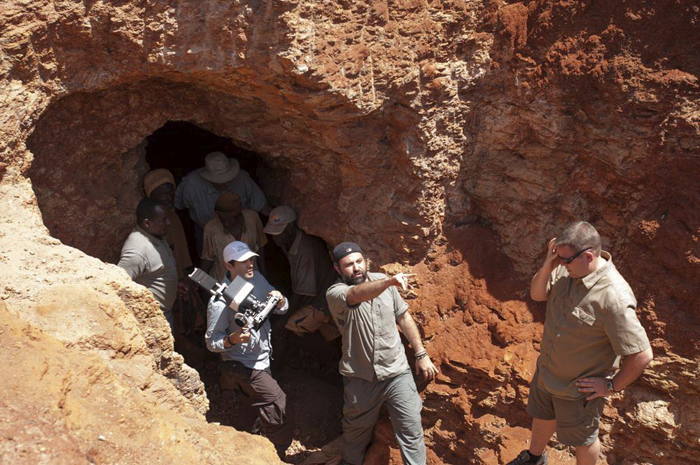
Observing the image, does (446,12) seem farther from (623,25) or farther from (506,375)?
(506,375)

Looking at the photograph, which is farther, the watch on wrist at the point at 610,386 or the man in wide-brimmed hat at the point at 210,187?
the man in wide-brimmed hat at the point at 210,187

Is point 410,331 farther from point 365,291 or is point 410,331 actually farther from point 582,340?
point 582,340

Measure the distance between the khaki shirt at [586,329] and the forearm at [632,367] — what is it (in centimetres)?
5

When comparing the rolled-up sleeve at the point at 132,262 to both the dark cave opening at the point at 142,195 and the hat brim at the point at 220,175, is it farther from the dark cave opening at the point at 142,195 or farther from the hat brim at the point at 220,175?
the hat brim at the point at 220,175

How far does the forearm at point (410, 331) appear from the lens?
503 cm

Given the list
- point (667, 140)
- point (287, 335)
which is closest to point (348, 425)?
→ point (287, 335)

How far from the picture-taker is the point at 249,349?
494cm

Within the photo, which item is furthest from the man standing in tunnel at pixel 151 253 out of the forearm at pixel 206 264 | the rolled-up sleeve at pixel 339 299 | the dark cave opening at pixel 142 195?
the rolled-up sleeve at pixel 339 299

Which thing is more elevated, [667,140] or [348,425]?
[667,140]

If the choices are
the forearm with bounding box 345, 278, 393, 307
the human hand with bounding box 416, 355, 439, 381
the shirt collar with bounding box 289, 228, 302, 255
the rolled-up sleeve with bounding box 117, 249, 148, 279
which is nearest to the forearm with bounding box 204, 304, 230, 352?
the rolled-up sleeve with bounding box 117, 249, 148, 279

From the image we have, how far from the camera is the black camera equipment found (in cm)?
448

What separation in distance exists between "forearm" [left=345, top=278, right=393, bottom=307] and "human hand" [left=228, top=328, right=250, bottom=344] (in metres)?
0.71

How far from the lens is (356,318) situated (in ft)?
15.9

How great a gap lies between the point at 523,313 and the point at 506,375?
522 mm
